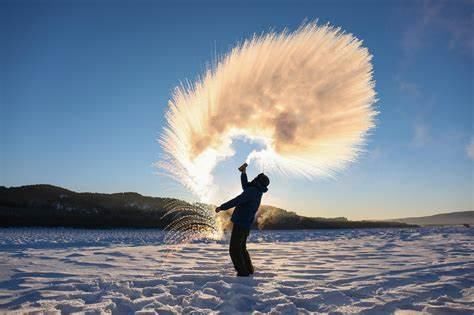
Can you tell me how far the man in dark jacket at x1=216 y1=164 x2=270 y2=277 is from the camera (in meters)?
7.05

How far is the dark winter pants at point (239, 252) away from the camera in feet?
23.0

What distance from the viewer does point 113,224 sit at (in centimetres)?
4172

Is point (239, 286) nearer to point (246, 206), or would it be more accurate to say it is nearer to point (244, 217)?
point (244, 217)

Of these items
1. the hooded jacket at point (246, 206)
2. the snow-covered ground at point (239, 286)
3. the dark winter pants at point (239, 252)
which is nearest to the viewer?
the snow-covered ground at point (239, 286)

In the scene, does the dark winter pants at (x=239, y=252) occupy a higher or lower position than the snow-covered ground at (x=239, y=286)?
higher

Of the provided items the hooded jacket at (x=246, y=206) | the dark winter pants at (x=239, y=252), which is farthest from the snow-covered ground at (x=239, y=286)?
the hooded jacket at (x=246, y=206)

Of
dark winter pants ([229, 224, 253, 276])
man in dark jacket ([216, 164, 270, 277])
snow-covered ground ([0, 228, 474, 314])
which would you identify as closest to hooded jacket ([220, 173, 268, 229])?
man in dark jacket ([216, 164, 270, 277])

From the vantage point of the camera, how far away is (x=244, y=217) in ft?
23.9

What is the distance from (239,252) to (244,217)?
0.63 meters

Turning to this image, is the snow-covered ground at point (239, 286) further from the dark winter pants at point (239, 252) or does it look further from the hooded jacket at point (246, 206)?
the hooded jacket at point (246, 206)

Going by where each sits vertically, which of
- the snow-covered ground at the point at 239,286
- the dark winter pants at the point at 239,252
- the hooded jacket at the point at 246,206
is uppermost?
the hooded jacket at the point at 246,206

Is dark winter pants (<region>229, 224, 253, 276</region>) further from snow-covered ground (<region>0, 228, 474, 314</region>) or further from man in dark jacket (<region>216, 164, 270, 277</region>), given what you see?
snow-covered ground (<region>0, 228, 474, 314</region>)

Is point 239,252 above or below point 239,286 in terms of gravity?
above

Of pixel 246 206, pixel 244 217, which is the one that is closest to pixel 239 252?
pixel 244 217
